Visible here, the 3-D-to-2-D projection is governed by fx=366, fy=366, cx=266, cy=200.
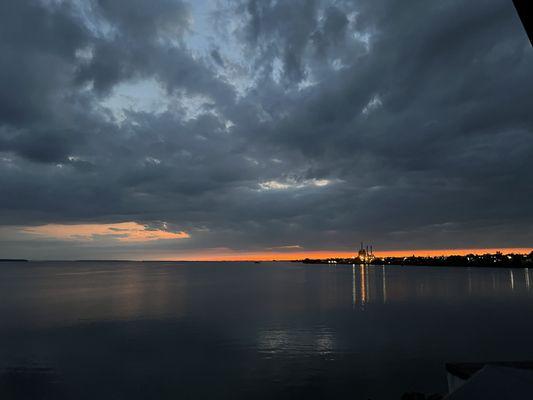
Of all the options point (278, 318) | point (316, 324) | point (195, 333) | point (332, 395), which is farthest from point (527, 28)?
point (278, 318)

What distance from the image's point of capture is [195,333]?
162 feet

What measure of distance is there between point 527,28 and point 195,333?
51.3 metres

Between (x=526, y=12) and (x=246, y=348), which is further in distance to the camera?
(x=246, y=348)

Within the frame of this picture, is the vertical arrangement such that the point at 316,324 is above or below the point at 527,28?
below

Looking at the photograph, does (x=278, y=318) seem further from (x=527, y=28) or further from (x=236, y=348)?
(x=527, y=28)

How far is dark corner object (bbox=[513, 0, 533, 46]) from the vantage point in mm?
3461

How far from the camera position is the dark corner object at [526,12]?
3.46m

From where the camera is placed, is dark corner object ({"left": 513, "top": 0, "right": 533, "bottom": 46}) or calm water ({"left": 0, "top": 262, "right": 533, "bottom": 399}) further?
calm water ({"left": 0, "top": 262, "right": 533, "bottom": 399})

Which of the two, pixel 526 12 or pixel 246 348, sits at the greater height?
pixel 526 12

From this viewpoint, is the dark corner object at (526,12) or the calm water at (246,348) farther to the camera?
the calm water at (246,348)

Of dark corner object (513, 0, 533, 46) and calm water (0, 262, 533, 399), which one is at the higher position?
dark corner object (513, 0, 533, 46)

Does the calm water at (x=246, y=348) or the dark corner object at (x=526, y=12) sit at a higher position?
the dark corner object at (x=526, y=12)

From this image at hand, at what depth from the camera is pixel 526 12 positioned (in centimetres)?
359

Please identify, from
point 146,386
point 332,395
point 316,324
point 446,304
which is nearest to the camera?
point 332,395
